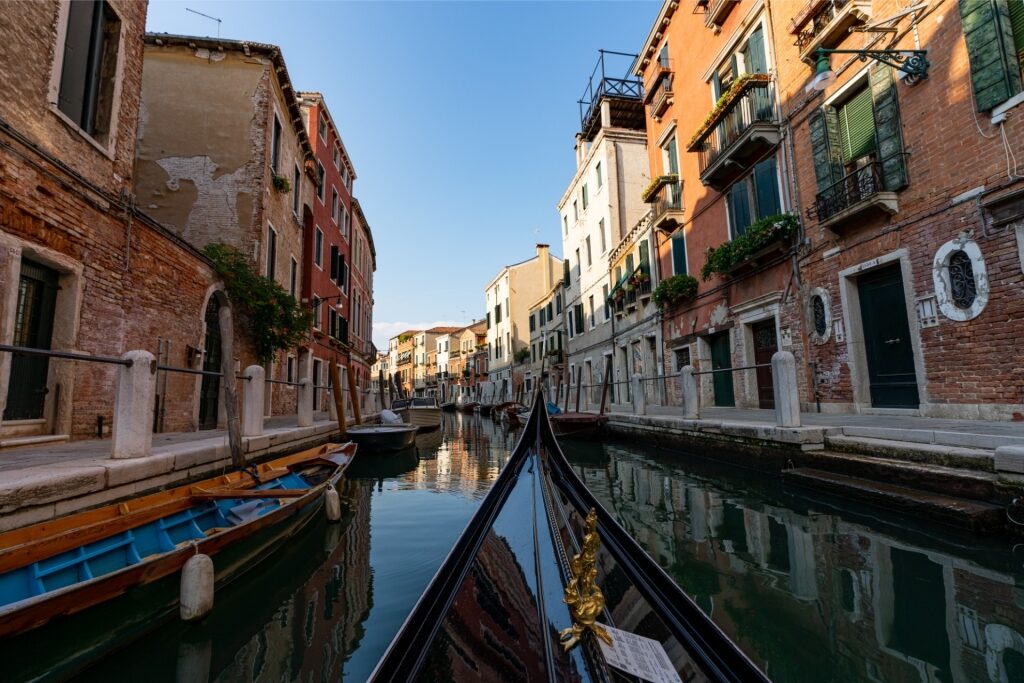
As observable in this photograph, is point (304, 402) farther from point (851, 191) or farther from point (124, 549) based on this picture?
point (851, 191)

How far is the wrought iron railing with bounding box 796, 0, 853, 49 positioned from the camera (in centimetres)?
745

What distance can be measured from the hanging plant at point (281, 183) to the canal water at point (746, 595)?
8.93m

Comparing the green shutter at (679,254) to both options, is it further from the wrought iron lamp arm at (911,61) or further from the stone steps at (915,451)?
the stone steps at (915,451)

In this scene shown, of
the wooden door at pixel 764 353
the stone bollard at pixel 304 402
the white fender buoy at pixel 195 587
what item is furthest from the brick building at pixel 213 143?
the wooden door at pixel 764 353

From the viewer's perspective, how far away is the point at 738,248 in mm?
9492

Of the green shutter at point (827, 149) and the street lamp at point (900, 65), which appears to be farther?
the green shutter at point (827, 149)

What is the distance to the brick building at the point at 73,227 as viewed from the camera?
186 inches

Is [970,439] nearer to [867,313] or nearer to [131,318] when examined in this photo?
[867,313]

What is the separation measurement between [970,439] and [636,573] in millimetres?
3819

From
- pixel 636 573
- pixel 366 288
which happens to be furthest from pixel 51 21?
pixel 366 288

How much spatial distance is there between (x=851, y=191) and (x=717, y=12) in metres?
6.02

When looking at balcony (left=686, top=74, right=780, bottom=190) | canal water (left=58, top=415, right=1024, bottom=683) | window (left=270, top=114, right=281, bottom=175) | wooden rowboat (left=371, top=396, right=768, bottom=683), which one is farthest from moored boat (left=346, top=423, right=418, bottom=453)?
balcony (left=686, top=74, right=780, bottom=190)

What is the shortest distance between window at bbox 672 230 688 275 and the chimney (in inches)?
717

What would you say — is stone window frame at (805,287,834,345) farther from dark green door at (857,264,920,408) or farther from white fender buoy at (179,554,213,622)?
white fender buoy at (179,554,213,622)
